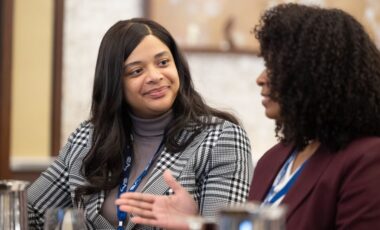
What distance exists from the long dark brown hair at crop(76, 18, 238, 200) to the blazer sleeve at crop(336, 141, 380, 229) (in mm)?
894

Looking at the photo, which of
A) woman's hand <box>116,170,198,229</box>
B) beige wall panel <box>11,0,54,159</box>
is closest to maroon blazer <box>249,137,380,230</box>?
woman's hand <box>116,170,198,229</box>

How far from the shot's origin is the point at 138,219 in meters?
Answer: 1.71

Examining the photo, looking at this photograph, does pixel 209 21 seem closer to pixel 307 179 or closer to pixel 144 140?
pixel 144 140

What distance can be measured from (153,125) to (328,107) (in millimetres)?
955

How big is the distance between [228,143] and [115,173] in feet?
1.25

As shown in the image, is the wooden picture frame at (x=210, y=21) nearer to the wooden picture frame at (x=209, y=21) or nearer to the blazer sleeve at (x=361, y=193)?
the wooden picture frame at (x=209, y=21)

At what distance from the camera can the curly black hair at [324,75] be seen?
62.9 inches

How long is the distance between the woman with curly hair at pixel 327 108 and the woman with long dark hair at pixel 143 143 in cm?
63

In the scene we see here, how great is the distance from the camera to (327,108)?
63.6 inches

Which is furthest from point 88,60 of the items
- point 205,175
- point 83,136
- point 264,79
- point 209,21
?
point 264,79

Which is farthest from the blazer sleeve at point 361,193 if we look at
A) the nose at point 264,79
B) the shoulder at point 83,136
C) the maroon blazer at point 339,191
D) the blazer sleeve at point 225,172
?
the shoulder at point 83,136

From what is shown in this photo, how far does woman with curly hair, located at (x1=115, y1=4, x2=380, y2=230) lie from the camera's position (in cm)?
157

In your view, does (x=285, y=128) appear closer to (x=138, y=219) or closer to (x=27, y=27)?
(x=138, y=219)

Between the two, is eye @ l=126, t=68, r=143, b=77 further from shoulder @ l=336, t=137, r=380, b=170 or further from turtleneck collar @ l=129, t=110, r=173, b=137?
shoulder @ l=336, t=137, r=380, b=170
